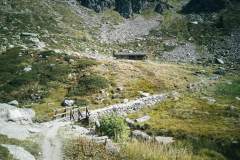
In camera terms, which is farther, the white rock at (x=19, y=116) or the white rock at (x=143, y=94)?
the white rock at (x=143, y=94)

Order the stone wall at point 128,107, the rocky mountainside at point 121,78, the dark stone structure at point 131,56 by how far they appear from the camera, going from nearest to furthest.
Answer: the rocky mountainside at point 121,78
the stone wall at point 128,107
the dark stone structure at point 131,56

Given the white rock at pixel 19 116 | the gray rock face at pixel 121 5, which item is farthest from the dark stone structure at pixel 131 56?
the white rock at pixel 19 116

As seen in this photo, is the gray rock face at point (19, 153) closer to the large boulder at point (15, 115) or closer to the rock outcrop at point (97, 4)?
the large boulder at point (15, 115)

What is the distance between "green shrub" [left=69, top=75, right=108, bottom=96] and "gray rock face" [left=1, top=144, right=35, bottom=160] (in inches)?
1402

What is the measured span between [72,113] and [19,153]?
23.0 metres

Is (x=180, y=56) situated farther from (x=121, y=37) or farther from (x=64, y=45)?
(x=64, y=45)

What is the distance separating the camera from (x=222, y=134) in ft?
210

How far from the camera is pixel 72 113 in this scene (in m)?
63.2

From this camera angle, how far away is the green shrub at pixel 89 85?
78438 millimetres

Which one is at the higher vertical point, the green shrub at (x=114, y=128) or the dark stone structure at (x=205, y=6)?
the dark stone structure at (x=205, y=6)

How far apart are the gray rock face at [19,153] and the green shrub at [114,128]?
11.9 meters

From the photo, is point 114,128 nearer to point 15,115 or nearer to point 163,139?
point 163,139

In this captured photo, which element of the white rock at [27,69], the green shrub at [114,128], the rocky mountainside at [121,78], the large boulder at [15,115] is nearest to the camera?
the rocky mountainside at [121,78]

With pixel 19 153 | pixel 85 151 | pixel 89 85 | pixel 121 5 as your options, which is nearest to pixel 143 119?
pixel 89 85
